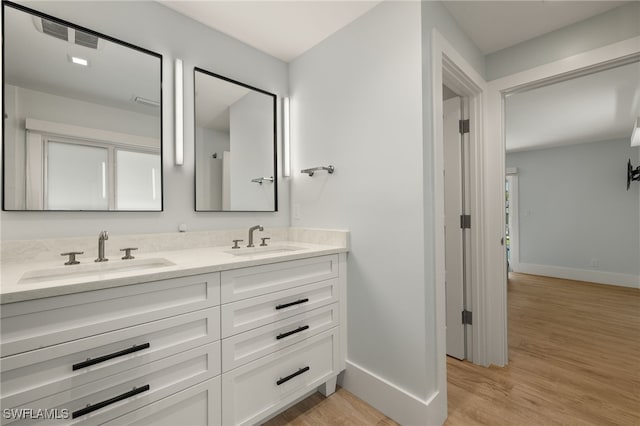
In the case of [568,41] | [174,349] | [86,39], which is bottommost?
[174,349]

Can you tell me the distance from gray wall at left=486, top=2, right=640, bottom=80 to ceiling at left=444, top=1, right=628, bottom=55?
0.04m

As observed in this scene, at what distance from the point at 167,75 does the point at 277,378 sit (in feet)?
6.21

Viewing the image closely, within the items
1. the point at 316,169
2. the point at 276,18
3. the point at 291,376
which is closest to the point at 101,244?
the point at 291,376

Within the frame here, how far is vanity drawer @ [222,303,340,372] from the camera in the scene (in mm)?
1268

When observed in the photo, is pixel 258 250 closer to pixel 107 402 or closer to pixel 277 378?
pixel 277 378

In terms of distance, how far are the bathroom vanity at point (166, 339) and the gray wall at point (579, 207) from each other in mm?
5485

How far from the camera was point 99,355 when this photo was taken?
3.16ft

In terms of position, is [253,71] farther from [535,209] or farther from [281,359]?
[535,209]

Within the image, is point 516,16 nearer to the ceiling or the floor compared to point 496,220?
nearer to the ceiling

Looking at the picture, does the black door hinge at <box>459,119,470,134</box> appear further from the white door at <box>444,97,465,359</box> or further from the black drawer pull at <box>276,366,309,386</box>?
the black drawer pull at <box>276,366,309,386</box>

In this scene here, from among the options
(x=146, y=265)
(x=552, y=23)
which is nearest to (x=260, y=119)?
(x=146, y=265)

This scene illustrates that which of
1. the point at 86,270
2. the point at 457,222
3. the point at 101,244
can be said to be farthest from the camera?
the point at 457,222

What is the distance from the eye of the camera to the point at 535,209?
17.5ft

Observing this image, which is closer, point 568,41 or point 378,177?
point 378,177
